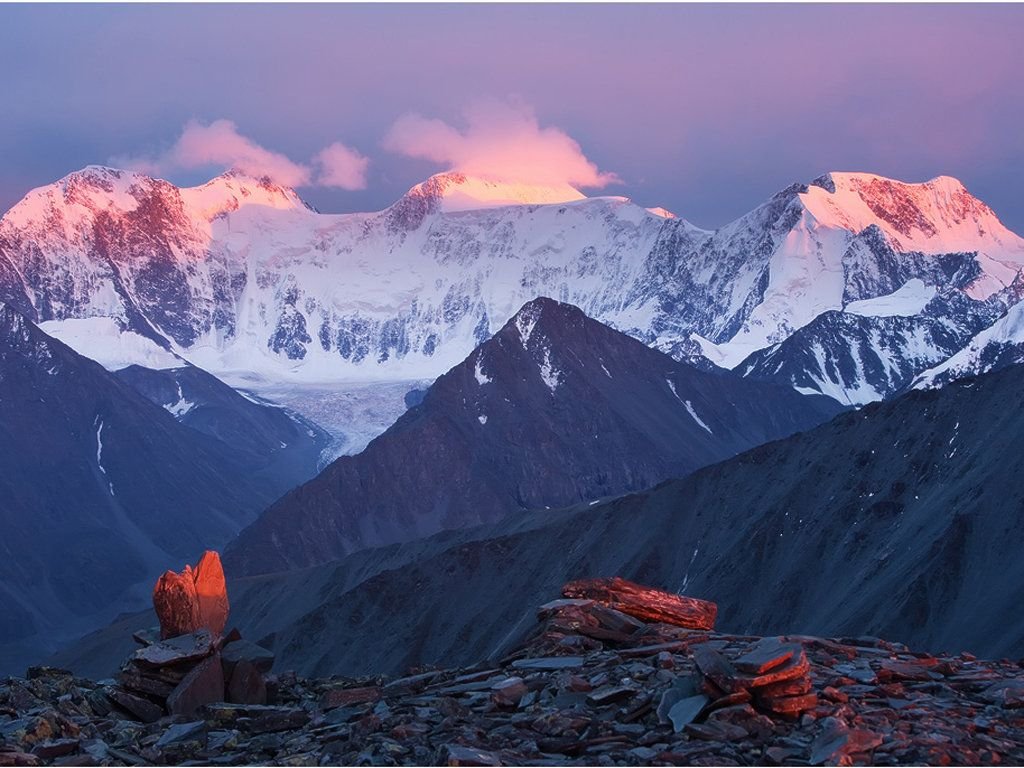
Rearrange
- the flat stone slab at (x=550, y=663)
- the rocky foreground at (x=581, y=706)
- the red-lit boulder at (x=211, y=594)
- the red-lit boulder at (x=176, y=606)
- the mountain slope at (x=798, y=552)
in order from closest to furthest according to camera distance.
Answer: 1. the rocky foreground at (x=581, y=706)
2. the flat stone slab at (x=550, y=663)
3. the red-lit boulder at (x=176, y=606)
4. the red-lit boulder at (x=211, y=594)
5. the mountain slope at (x=798, y=552)

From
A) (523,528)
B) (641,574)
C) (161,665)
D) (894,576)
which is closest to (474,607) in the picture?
(641,574)

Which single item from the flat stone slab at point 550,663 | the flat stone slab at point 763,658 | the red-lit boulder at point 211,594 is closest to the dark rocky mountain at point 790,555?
the red-lit boulder at point 211,594

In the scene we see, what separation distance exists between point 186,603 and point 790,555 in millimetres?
71848

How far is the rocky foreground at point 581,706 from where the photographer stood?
71.4ft

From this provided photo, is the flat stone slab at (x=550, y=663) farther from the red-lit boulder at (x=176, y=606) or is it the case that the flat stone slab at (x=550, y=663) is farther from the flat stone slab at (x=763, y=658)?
the red-lit boulder at (x=176, y=606)

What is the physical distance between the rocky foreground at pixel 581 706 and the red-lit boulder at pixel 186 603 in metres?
1.22

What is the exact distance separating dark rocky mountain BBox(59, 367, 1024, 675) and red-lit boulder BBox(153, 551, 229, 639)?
4477cm

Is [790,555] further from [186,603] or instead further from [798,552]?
[186,603]

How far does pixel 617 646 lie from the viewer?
2831cm

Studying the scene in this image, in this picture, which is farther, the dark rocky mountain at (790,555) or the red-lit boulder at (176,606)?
the dark rocky mountain at (790,555)

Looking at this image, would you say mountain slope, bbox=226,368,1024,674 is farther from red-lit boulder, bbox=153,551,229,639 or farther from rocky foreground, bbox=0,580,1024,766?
red-lit boulder, bbox=153,551,229,639

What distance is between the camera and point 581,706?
Result: 23.8m

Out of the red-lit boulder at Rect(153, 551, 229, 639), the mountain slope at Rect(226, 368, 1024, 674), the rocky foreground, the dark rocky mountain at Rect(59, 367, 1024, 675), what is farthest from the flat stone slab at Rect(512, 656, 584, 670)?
the dark rocky mountain at Rect(59, 367, 1024, 675)

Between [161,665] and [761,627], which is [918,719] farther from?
[761,627]
